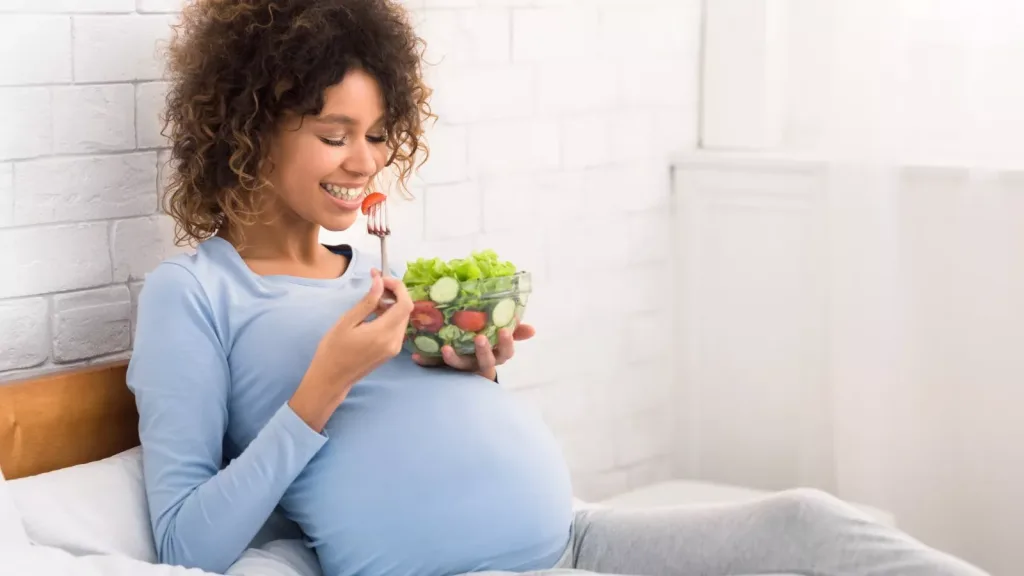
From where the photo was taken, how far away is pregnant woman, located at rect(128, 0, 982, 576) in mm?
1500

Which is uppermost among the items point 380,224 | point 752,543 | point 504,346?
point 380,224

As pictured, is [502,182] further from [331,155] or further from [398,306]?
[398,306]

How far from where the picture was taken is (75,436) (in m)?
1.66

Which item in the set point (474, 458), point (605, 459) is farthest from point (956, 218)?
point (474, 458)

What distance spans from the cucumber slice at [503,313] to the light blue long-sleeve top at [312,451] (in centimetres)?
11

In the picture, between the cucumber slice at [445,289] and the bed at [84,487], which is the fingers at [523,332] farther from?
the bed at [84,487]

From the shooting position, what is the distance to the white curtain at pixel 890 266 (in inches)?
93.8

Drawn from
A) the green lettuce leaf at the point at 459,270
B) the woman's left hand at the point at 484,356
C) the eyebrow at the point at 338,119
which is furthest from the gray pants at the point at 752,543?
the eyebrow at the point at 338,119

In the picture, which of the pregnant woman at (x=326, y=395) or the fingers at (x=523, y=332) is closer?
the pregnant woman at (x=326, y=395)

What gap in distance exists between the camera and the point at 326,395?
150 cm

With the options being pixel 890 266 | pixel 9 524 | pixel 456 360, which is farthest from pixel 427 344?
pixel 890 266

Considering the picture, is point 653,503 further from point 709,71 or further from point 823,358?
point 709,71

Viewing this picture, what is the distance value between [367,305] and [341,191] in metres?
0.26

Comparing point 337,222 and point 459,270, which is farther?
point 337,222
